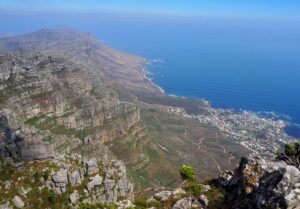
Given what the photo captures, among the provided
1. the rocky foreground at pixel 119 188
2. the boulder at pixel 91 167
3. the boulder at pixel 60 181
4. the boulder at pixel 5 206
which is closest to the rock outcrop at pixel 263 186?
the rocky foreground at pixel 119 188

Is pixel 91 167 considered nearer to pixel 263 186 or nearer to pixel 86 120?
pixel 263 186

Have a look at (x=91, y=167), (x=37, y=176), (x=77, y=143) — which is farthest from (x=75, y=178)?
(x=77, y=143)

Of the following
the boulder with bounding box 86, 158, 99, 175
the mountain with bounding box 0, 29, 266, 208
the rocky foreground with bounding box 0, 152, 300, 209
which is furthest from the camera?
the boulder with bounding box 86, 158, 99, 175

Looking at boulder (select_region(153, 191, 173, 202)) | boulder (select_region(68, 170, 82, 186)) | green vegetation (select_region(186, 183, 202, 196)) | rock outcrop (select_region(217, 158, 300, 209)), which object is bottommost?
boulder (select_region(68, 170, 82, 186))

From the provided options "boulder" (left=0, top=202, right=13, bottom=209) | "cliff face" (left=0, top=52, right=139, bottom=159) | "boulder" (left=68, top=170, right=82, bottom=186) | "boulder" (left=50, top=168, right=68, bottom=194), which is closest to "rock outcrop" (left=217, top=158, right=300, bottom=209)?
"boulder" (left=0, top=202, right=13, bottom=209)

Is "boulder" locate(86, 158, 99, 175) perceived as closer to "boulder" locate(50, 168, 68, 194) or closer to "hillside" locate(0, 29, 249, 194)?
"boulder" locate(50, 168, 68, 194)

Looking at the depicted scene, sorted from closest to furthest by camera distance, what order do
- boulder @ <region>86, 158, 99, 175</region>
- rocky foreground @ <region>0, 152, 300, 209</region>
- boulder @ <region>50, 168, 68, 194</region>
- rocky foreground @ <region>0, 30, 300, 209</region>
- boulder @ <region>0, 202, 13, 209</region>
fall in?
rocky foreground @ <region>0, 152, 300, 209</region> → rocky foreground @ <region>0, 30, 300, 209</region> → boulder @ <region>0, 202, 13, 209</region> → boulder @ <region>50, 168, 68, 194</region> → boulder @ <region>86, 158, 99, 175</region>

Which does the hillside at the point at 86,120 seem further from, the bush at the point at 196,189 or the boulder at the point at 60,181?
the bush at the point at 196,189
